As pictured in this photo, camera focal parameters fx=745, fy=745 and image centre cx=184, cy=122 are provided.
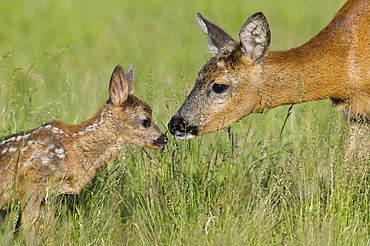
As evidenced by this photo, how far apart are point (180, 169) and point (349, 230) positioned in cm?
143

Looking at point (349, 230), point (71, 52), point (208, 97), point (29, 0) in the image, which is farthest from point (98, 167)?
point (29, 0)

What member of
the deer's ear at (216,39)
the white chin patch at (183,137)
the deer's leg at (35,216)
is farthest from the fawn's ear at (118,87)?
the deer's leg at (35,216)

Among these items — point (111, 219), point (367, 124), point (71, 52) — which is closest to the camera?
point (111, 219)

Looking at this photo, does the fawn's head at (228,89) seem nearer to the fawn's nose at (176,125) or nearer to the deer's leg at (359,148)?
the fawn's nose at (176,125)

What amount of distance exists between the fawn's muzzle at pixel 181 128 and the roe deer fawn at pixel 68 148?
0.70 ft

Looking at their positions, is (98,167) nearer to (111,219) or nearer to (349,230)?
(111,219)

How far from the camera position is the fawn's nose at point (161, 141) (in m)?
6.51

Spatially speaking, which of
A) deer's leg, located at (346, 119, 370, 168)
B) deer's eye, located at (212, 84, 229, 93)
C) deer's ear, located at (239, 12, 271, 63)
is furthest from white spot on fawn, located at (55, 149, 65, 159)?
deer's leg, located at (346, 119, 370, 168)

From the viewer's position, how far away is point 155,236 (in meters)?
5.67

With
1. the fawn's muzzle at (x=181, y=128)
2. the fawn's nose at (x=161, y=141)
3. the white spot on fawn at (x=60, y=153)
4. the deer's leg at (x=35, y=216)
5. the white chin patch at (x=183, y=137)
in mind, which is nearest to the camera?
the deer's leg at (x=35, y=216)

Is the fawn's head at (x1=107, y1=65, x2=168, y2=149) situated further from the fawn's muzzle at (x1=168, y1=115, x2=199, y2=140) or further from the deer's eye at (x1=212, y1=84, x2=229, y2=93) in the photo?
the deer's eye at (x1=212, y1=84, x2=229, y2=93)

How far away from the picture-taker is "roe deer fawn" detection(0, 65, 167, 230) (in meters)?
5.74

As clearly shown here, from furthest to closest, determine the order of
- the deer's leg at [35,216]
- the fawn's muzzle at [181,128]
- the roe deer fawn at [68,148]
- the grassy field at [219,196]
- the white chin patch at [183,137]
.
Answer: the fawn's muzzle at [181,128]
the white chin patch at [183,137]
the roe deer fawn at [68,148]
the deer's leg at [35,216]
the grassy field at [219,196]

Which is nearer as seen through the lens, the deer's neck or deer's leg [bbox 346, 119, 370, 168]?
deer's leg [bbox 346, 119, 370, 168]
